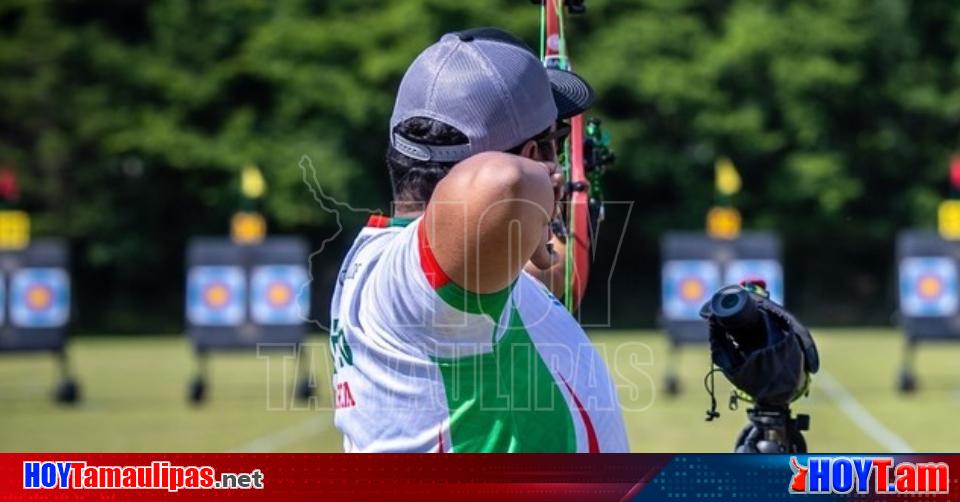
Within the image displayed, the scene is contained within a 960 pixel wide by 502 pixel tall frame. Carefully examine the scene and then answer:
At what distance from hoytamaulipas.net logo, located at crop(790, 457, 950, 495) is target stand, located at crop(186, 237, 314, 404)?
11.6m

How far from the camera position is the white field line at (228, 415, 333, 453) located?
9.30 metres

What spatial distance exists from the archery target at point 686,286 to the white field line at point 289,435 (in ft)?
12.3

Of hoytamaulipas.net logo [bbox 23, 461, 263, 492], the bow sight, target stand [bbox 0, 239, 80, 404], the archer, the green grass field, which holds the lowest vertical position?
the green grass field

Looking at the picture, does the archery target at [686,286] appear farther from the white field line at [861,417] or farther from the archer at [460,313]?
the archer at [460,313]

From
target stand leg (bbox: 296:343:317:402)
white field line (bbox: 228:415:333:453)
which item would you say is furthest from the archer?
target stand leg (bbox: 296:343:317:402)

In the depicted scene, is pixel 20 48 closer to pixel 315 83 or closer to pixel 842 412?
pixel 315 83

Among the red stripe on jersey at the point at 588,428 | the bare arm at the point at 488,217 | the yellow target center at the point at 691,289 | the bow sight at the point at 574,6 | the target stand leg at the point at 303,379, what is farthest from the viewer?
the yellow target center at the point at 691,289

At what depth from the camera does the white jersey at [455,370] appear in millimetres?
2035

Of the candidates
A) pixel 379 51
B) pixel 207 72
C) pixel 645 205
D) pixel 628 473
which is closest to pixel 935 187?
pixel 645 205

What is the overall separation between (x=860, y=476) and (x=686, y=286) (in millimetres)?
12477

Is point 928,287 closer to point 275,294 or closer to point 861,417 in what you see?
point 861,417

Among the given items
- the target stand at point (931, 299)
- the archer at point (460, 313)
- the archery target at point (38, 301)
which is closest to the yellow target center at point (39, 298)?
the archery target at point (38, 301)

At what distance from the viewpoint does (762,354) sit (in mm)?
2340

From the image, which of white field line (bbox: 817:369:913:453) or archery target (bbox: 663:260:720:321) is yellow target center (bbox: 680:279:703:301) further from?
white field line (bbox: 817:369:913:453)
